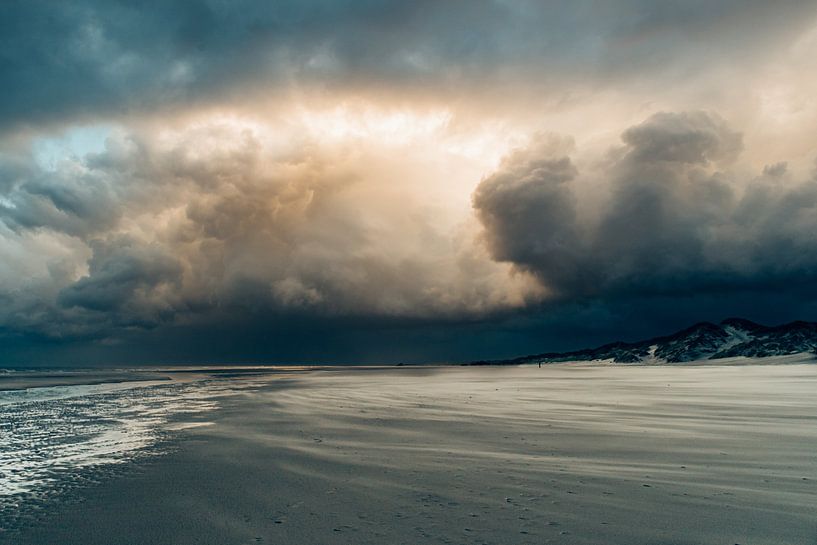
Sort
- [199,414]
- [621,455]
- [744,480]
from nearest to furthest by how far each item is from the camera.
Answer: [744,480], [621,455], [199,414]

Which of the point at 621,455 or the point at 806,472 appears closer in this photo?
the point at 806,472

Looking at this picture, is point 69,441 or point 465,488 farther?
point 69,441

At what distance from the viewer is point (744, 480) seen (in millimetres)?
10211

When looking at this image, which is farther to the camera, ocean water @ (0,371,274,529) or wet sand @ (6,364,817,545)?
ocean water @ (0,371,274,529)

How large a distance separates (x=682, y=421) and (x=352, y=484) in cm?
1450

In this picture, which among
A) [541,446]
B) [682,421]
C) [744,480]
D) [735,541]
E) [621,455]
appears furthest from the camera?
[682,421]

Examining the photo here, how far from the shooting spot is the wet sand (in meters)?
7.53

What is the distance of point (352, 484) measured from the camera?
415 inches

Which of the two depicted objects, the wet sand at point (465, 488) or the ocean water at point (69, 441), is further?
the ocean water at point (69, 441)

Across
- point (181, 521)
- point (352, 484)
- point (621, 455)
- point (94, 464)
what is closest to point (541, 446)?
point (621, 455)

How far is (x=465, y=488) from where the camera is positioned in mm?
9938

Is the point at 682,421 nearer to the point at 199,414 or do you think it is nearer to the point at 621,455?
the point at 621,455

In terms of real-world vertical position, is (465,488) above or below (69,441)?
above

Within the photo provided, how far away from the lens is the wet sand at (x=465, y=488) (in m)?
7.53
